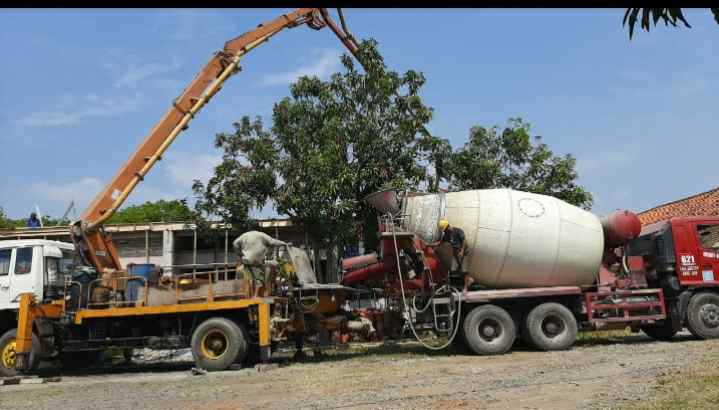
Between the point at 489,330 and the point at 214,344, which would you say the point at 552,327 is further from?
the point at 214,344

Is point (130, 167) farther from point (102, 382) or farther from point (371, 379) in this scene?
point (371, 379)

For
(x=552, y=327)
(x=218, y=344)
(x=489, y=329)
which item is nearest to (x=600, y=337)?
(x=552, y=327)

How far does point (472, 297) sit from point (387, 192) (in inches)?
114

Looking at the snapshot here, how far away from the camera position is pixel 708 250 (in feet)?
44.8

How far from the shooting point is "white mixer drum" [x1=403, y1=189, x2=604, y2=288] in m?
12.9

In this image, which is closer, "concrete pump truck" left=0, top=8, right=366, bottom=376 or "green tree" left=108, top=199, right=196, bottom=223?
"concrete pump truck" left=0, top=8, right=366, bottom=376

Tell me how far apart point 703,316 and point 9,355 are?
47.9ft

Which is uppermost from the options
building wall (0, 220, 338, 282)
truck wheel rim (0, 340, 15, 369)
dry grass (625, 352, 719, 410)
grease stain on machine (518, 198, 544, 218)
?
building wall (0, 220, 338, 282)

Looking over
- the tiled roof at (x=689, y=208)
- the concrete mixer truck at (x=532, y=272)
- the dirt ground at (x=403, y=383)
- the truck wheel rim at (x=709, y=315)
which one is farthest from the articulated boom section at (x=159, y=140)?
the tiled roof at (x=689, y=208)

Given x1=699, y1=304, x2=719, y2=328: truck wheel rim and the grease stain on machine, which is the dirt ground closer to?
x1=699, y1=304, x2=719, y2=328: truck wheel rim

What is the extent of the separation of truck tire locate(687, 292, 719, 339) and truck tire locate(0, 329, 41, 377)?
1366 centimetres

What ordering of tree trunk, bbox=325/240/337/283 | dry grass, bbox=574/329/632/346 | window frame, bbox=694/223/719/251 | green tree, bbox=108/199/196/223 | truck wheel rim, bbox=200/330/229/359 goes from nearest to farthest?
1. truck wheel rim, bbox=200/330/229/359
2. window frame, bbox=694/223/719/251
3. dry grass, bbox=574/329/632/346
4. tree trunk, bbox=325/240/337/283
5. green tree, bbox=108/199/196/223

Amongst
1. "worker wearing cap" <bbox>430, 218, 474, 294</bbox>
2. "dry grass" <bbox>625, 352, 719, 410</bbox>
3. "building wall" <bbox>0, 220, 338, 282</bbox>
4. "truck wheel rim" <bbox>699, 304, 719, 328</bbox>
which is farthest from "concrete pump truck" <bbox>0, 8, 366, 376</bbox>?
"building wall" <bbox>0, 220, 338, 282</bbox>

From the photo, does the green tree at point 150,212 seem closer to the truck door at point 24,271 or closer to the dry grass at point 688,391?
the truck door at point 24,271
